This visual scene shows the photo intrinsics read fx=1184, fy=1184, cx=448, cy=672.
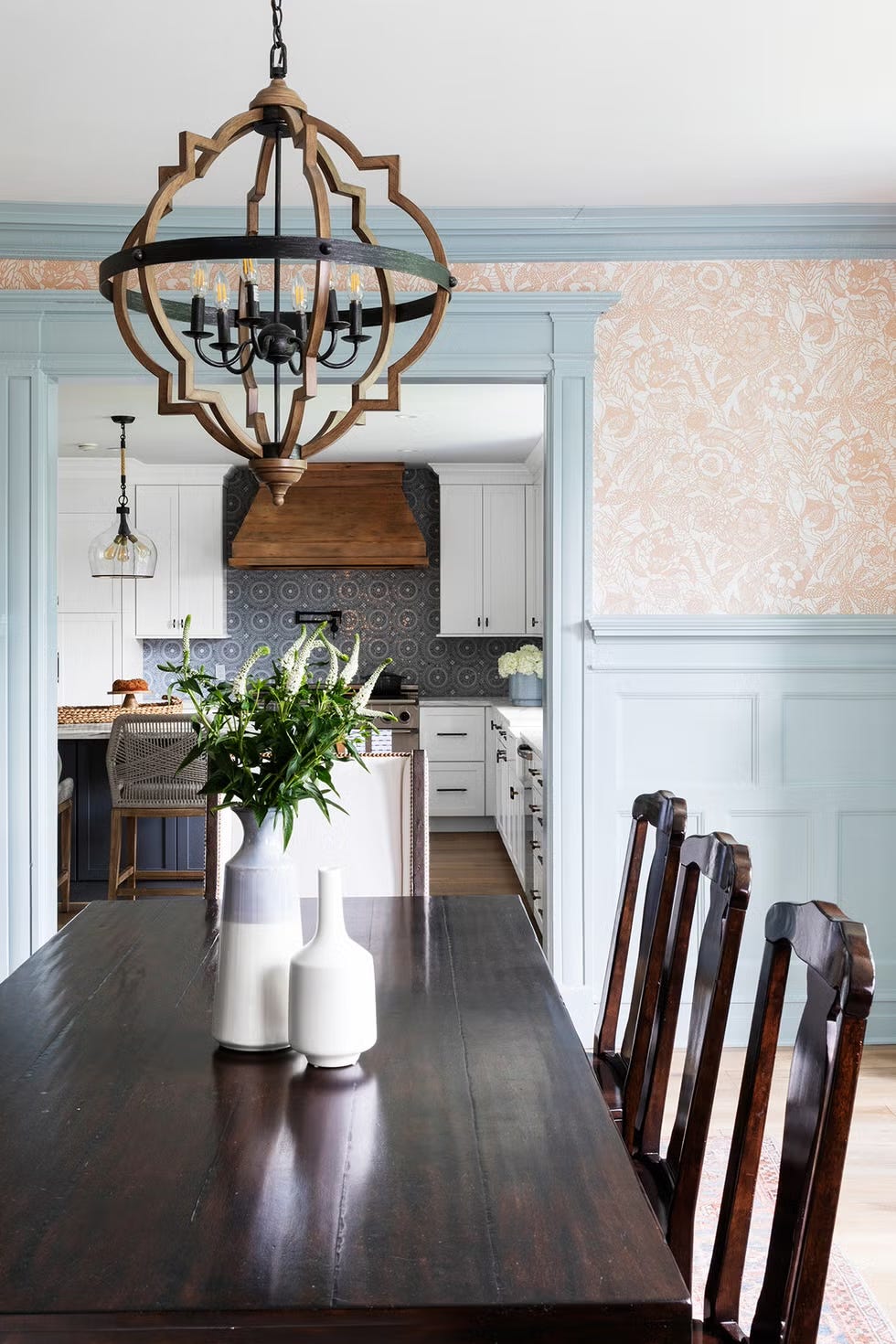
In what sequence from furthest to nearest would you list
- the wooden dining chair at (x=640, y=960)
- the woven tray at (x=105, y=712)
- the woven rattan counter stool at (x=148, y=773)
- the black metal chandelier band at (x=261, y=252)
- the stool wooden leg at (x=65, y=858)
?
1. the woven tray at (x=105, y=712)
2. the stool wooden leg at (x=65, y=858)
3. the woven rattan counter stool at (x=148, y=773)
4. the wooden dining chair at (x=640, y=960)
5. the black metal chandelier band at (x=261, y=252)

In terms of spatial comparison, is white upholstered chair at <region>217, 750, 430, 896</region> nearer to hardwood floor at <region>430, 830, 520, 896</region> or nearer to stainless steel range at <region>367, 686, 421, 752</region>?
hardwood floor at <region>430, 830, 520, 896</region>

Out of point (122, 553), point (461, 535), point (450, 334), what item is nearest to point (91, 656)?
point (122, 553)

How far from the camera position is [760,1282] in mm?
2420

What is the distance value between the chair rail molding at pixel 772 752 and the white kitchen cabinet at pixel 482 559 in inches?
171

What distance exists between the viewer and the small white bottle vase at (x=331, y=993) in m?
1.46

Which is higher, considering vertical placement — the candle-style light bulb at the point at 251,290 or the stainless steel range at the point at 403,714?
the candle-style light bulb at the point at 251,290

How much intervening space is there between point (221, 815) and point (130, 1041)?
3.27 ft

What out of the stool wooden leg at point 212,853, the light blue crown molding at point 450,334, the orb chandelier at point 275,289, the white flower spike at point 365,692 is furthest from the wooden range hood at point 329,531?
the white flower spike at point 365,692

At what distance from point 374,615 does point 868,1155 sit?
5941 mm

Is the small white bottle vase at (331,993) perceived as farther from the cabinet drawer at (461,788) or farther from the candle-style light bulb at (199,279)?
the cabinet drawer at (461,788)

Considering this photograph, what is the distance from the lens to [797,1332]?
3.60 feet

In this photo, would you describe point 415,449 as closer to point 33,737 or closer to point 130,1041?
point 33,737

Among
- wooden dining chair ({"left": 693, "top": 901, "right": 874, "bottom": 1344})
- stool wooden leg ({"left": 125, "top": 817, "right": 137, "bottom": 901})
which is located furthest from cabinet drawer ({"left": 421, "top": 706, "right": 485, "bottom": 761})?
wooden dining chair ({"left": 693, "top": 901, "right": 874, "bottom": 1344})

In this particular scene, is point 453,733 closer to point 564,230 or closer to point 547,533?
point 547,533
